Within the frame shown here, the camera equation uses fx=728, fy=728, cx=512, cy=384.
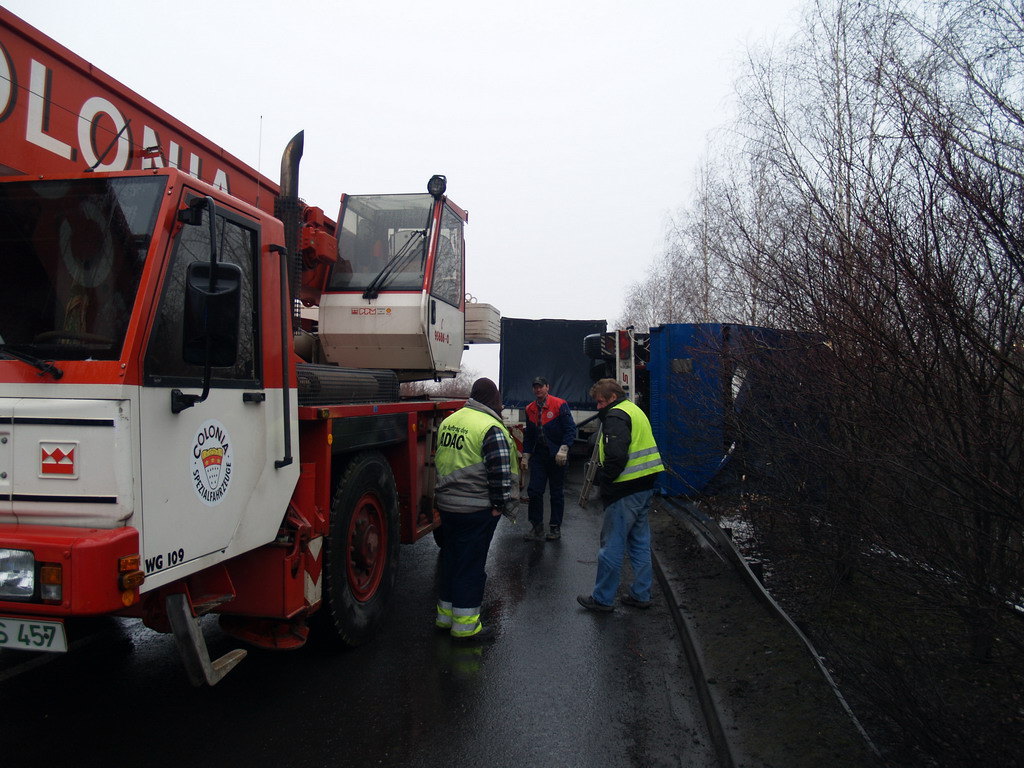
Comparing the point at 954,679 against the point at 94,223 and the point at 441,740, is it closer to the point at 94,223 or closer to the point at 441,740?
the point at 441,740

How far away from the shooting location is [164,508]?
9.50 feet

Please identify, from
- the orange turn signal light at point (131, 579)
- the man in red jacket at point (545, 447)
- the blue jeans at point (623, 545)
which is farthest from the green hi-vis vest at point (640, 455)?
the orange turn signal light at point (131, 579)

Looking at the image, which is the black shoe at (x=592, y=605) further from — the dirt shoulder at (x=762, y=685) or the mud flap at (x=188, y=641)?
the mud flap at (x=188, y=641)

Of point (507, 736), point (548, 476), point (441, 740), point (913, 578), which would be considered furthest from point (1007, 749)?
point (548, 476)

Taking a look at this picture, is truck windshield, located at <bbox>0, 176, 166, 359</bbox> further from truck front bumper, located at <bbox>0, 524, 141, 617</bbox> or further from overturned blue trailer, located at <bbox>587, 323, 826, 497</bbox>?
overturned blue trailer, located at <bbox>587, 323, 826, 497</bbox>

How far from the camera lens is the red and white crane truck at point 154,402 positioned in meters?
2.67

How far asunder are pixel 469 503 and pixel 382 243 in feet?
8.71

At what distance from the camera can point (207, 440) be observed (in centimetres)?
320

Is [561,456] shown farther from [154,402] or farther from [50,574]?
[50,574]

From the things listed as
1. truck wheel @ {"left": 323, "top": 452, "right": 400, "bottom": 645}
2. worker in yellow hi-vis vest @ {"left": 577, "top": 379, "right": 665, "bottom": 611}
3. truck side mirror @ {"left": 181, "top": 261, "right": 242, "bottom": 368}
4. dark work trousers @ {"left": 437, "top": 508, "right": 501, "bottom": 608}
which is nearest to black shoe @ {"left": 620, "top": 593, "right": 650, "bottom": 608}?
worker in yellow hi-vis vest @ {"left": 577, "top": 379, "right": 665, "bottom": 611}

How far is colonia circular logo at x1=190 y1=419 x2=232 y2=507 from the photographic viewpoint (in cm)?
312

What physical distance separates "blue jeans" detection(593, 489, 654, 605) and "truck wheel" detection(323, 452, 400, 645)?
1594 mm

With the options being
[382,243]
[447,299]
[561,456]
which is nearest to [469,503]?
[447,299]

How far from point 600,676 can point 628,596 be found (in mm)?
1432
